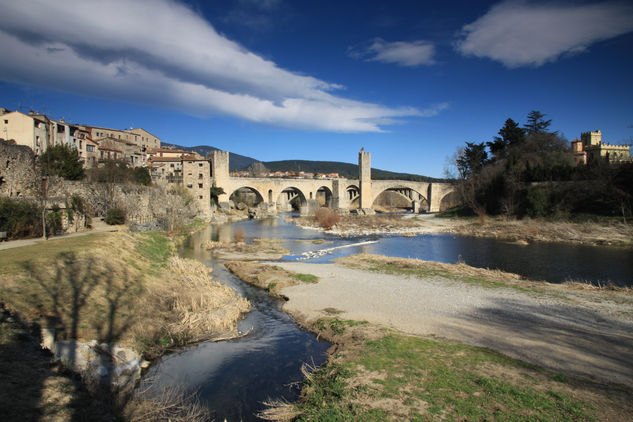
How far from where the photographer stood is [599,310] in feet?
35.1

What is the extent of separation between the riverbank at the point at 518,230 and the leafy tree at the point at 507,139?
1624cm

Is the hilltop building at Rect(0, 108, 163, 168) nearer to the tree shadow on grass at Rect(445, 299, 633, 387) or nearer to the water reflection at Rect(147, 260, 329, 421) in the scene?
the water reflection at Rect(147, 260, 329, 421)

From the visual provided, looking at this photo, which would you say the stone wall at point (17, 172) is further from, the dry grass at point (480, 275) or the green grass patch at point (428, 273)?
the green grass patch at point (428, 273)

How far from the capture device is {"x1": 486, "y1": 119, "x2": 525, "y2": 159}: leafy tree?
179 ft

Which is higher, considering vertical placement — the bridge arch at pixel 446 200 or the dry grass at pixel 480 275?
the bridge arch at pixel 446 200

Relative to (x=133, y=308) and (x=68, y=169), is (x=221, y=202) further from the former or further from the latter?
(x=133, y=308)

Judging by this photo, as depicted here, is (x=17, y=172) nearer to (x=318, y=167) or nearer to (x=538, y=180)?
(x=538, y=180)

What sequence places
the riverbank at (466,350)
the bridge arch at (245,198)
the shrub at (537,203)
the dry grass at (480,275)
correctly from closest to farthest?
the riverbank at (466,350) → the dry grass at (480,275) → the shrub at (537,203) → the bridge arch at (245,198)

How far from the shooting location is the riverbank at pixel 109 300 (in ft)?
25.0

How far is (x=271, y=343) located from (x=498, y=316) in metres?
6.35

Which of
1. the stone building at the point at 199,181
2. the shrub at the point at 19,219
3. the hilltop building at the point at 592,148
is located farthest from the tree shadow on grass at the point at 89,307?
the hilltop building at the point at 592,148

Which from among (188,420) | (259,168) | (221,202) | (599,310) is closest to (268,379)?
(188,420)

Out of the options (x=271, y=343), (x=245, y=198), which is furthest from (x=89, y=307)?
(x=245, y=198)

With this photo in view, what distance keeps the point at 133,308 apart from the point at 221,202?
45.8m
